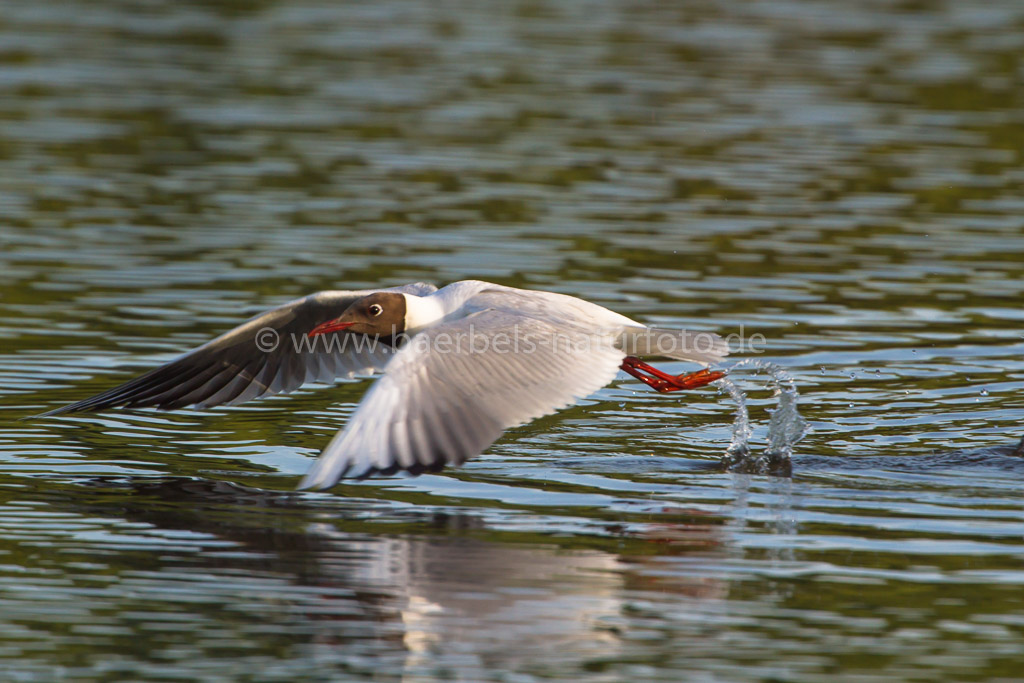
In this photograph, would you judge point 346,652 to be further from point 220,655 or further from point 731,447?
point 731,447

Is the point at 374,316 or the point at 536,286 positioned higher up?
the point at 536,286

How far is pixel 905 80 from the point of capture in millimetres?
25094

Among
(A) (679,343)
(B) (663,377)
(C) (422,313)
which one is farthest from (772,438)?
(C) (422,313)

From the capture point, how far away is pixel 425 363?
25.2 feet

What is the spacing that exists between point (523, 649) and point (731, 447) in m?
→ 3.39

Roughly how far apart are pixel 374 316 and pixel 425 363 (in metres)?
1.31

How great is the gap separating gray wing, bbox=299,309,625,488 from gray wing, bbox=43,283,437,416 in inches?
48.7

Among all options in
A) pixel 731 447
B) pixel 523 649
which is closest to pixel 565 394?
pixel 731 447

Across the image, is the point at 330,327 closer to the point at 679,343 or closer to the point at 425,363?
the point at 425,363

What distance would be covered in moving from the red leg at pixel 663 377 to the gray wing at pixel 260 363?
1.25 m

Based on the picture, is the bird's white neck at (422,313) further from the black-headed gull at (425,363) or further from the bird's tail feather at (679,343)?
the bird's tail feather at (679,343)

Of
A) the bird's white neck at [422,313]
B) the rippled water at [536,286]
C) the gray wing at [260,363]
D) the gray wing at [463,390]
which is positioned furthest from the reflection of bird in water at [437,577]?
the bird's white neck at [422,313]

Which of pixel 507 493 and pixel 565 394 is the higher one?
pixel 565 394

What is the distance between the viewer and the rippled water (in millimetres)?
6069
